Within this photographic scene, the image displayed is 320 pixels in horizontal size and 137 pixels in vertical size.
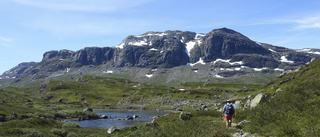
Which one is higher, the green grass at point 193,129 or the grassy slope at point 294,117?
the grassy slope at point 294,117

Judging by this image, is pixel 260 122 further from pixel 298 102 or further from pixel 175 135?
pixel 175 135

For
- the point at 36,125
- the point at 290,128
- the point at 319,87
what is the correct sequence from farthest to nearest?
the point at 36,125 → the point at 319,87 → the point at 290,128

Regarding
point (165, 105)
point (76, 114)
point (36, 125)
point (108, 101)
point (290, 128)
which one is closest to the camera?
point (290, 128)

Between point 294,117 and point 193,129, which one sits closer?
point 294,117

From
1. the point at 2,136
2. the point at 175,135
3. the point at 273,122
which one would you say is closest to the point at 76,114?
the point at 2,136

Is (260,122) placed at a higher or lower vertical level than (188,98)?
higher

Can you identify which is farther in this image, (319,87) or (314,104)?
(319,87)

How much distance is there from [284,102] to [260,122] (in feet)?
18.3

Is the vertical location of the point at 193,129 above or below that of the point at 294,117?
below

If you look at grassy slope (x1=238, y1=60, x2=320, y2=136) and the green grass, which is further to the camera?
the green grass

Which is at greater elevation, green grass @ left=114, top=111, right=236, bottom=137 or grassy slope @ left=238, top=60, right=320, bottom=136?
grassy slope @ left=238, top=60, right=320, bottom=136

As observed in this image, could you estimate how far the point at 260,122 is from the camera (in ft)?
62.4

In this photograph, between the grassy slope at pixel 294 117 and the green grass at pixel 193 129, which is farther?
the green grass at pixel 193 129

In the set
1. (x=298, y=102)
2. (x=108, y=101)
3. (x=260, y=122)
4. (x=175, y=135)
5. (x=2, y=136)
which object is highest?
(x=298, y=102)
